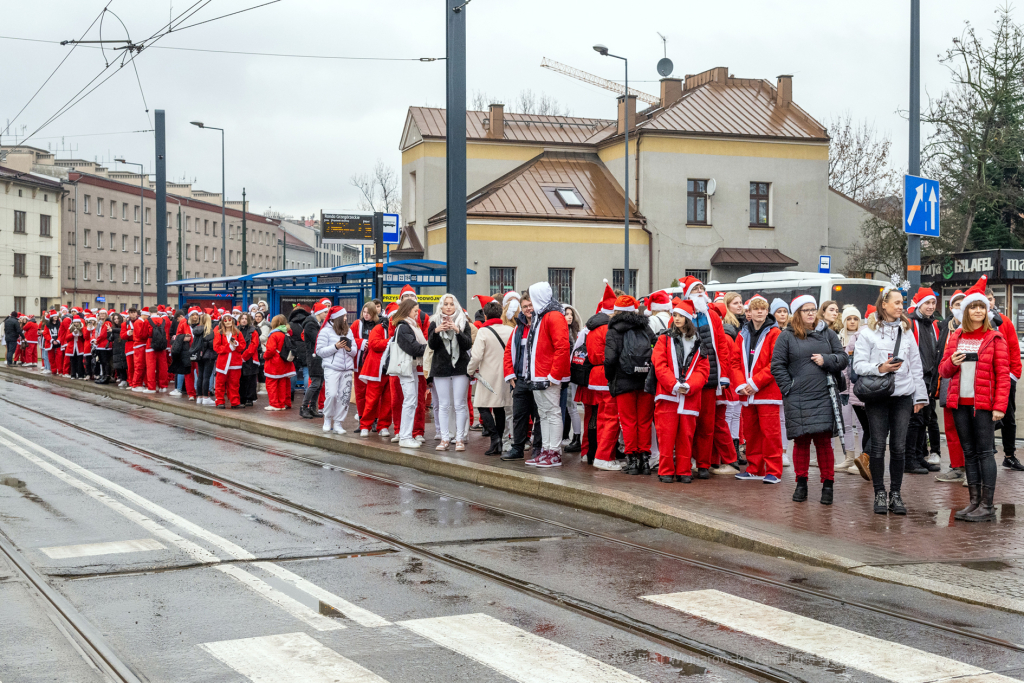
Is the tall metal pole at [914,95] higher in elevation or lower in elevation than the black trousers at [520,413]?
higher

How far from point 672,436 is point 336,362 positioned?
6.16 metres

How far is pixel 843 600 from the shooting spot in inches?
244

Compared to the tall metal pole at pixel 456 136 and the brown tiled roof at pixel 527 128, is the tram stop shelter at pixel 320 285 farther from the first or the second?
the brown tiled roof at pixel 527 128

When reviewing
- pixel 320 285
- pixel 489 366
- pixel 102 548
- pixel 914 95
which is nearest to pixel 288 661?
pixel 102 548

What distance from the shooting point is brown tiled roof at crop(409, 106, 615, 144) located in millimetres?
43062

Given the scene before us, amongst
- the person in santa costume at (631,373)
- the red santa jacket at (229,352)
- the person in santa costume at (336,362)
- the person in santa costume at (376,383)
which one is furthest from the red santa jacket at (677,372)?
the red santa jacket at (229,352)

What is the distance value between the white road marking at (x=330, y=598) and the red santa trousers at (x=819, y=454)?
14.8 feet

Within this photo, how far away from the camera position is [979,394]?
27.8ft

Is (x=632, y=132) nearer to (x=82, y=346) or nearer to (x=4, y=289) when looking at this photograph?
(x=82, y=346)

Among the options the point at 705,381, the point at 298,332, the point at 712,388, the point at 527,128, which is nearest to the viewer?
the point at 705,381

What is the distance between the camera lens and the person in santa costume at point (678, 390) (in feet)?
33.1

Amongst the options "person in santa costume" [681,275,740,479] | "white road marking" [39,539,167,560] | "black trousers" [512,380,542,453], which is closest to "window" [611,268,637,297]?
"black trousers" [512,380,542,453]

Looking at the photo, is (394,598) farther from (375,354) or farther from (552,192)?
(552,192)

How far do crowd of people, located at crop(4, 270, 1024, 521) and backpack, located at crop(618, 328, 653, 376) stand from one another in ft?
0.04
